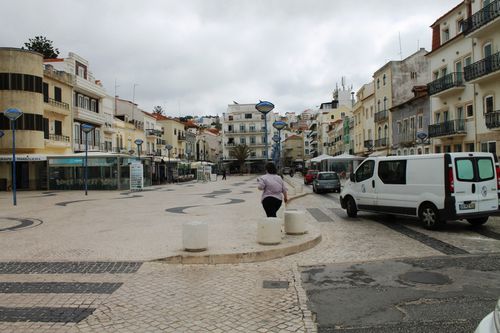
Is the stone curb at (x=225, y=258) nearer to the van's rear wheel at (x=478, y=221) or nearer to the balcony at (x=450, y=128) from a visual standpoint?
the van's rear wheel at (x=478, y=221)

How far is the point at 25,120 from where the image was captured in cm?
3581

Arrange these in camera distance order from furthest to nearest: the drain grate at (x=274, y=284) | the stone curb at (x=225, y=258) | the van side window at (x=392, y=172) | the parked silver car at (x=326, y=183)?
the parked silver car at (x=326, y=183) → the van side window at (x=392, y=172) → the stone curb at (x=225, y=258) → the drain grate at (x=274, y=284)

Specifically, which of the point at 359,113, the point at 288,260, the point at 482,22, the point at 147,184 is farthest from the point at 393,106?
the point at 288,260

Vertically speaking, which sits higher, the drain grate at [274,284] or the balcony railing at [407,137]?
the balcony railing at [407,137]

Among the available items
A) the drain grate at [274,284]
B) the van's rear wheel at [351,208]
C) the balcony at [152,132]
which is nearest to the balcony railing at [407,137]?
the van's rear wheel at [351,208]

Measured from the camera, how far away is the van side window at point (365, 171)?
14.1 metres

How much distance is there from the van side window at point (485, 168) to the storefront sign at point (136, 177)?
2785 cm

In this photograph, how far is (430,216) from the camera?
11.8m

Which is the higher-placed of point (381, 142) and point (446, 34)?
point (446, 34)

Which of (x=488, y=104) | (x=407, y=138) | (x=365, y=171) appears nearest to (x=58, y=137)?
(x=407, y=138)

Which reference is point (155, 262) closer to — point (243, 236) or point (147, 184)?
point (243, 236)

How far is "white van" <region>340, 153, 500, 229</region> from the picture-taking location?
11.3m

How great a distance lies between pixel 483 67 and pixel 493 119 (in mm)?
3324

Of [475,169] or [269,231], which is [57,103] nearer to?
[269,231]
